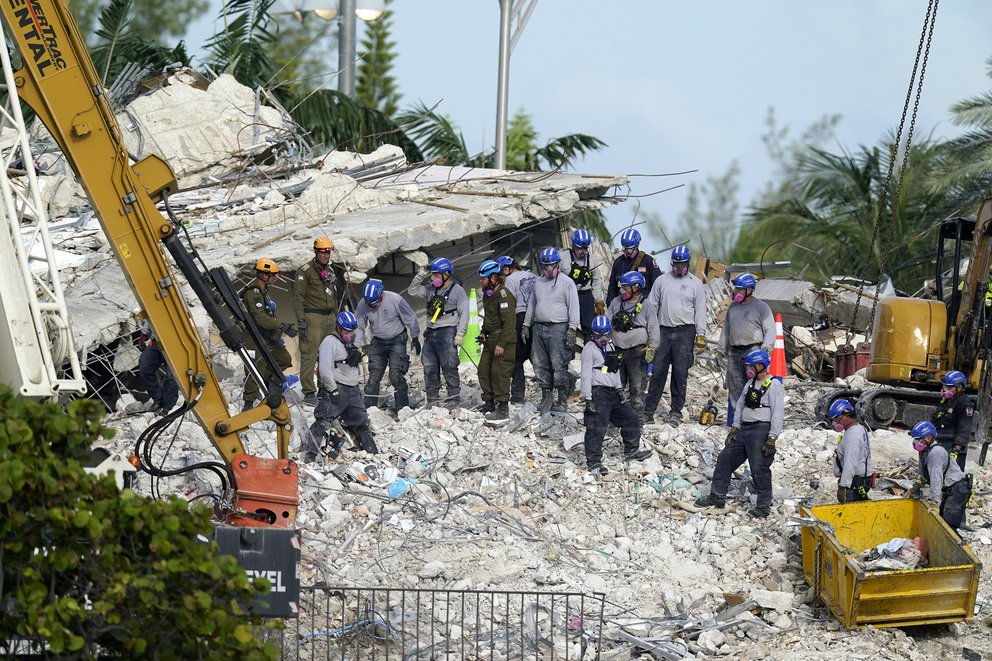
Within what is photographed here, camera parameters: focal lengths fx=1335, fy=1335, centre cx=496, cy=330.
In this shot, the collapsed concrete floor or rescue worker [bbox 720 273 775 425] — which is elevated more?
rescue worker [bbox 720 273 775 425]

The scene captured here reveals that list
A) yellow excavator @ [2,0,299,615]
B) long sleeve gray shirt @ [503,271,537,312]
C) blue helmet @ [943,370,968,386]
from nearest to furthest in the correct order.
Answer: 1. yellow excavator @ [2,0,299,615]
2. blue helmet @ [943,370,968,386]
3. long sleeve gray shirt @ [503,271,537,312]

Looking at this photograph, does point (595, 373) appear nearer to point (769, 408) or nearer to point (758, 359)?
point (758, 359)

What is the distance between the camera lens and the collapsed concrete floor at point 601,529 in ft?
36.9

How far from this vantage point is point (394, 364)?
52.8 ft

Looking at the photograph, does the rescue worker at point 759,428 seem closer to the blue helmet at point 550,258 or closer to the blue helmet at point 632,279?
the blue helmet at point 632,279

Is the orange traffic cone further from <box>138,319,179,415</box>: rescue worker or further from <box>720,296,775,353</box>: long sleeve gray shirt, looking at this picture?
<box>138,319,179,415</box>: rescue worker

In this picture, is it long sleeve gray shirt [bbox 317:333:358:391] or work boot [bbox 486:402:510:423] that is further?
work boot [bbox 486:402:510:423]

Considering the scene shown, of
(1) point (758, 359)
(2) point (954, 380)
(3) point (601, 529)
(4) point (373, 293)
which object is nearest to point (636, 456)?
(3) point (601, 529)

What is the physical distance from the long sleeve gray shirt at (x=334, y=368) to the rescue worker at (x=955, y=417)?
616cm

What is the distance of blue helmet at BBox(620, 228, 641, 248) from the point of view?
1625 cm

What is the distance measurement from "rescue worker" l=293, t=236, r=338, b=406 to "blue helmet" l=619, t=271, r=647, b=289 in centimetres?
363

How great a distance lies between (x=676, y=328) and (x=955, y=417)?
3.51 m

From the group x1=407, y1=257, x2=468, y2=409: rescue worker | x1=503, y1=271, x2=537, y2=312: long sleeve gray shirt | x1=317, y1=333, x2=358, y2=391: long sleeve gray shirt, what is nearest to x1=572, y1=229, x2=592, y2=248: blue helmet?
x1=503, y1=271, x2=537, y2=312: long sleeve gray shirt

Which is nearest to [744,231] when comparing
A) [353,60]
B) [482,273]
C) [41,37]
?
[353,60]
